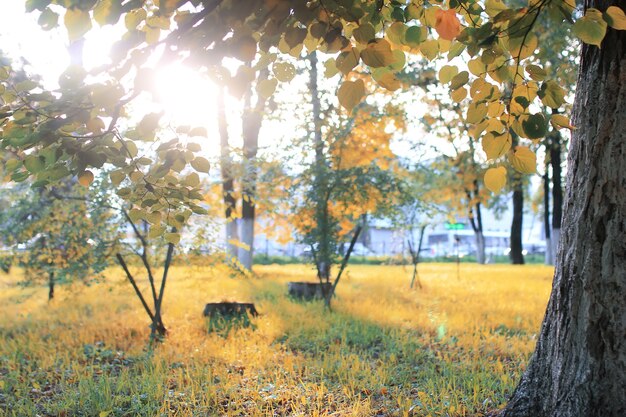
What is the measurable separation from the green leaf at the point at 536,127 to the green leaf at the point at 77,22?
60.9 inches

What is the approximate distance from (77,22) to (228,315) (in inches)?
218

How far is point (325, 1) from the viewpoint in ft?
5.83

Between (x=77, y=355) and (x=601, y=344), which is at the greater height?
(x=601, y=344)

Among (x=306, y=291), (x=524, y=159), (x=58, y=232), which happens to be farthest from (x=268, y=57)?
(x=306, y=291)

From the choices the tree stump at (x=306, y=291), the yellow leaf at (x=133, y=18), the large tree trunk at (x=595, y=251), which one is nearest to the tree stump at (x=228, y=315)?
the tree stump at (x=306, y=291)

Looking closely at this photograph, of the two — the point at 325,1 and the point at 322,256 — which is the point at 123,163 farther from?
the point at 322,256

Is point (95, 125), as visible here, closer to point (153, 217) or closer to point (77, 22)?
point (77, 22)

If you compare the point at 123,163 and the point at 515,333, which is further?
the point at 515,333

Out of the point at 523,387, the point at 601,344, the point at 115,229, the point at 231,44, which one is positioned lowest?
the point at 523,387

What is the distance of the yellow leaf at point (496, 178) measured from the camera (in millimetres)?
2037

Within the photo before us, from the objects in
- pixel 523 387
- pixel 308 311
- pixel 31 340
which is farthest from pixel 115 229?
pixel 523 387

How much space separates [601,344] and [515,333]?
3975 mm

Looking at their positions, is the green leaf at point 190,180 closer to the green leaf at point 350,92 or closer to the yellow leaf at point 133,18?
the yellow leaf at point 133,18

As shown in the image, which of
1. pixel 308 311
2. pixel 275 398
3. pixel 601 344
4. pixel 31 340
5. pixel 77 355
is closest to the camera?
pixel 601 344
